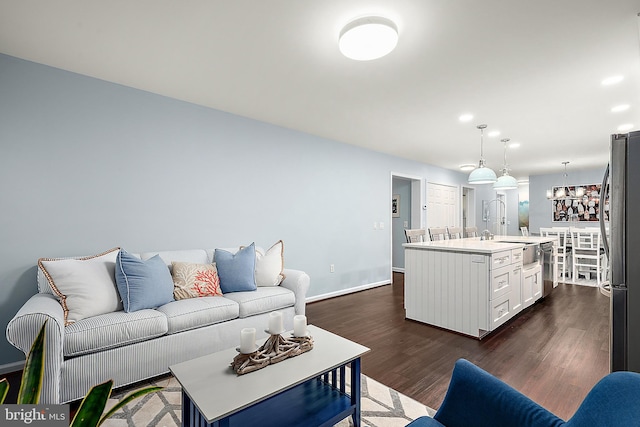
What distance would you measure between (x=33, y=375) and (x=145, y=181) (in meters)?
2.58

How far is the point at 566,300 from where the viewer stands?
4.52 meters

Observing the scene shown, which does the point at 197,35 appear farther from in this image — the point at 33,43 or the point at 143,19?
the point at 33,43

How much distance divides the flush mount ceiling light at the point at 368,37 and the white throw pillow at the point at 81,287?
7.81 feet

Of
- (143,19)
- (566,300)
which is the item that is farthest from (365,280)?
(143,19)

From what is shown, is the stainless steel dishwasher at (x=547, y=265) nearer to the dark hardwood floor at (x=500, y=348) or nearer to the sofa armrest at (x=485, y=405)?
the dark hardwood floor at (x=500, y=348)

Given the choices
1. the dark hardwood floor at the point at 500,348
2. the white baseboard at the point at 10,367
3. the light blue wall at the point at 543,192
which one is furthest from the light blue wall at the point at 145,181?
the light blue wall at the point at 543,192

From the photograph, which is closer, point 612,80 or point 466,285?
point 612,80

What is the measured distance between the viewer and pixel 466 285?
123 inches

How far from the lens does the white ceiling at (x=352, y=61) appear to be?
6.09 feet

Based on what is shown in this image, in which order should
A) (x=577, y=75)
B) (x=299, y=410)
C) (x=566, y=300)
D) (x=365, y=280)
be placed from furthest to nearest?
(x=365, y=280)
(x=566, y=300)
(x=577, y=75)
(x=299, y=410)

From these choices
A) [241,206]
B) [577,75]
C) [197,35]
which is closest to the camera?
[197,35]

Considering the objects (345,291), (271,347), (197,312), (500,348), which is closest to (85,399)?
(271,347)

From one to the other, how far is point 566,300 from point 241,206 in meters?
4.80

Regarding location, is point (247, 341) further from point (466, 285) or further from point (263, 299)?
point (466, 285)
